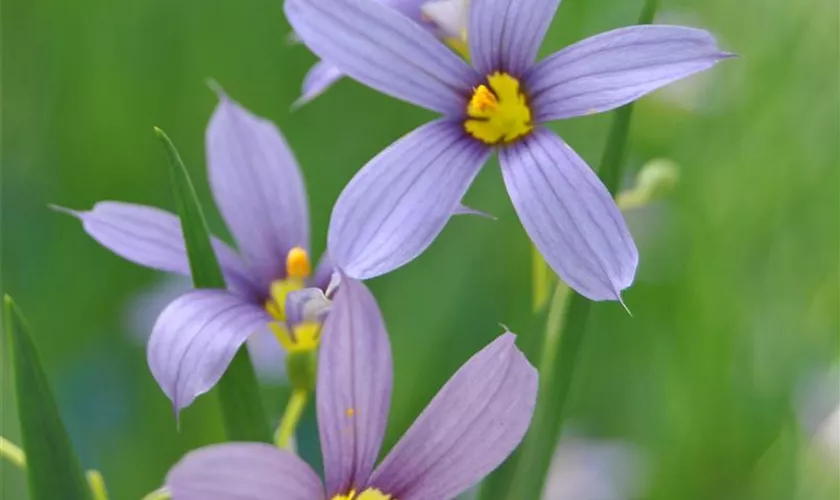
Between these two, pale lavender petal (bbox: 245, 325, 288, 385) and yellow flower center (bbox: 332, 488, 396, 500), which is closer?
yellow flower center (bbox: 332, 488, 396, 500)

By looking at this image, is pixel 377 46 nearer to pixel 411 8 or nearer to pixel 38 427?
pixel 411 8

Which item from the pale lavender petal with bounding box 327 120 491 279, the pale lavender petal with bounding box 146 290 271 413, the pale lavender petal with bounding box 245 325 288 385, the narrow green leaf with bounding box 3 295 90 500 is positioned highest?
the pale lavender petal with bounding box 327 120 491 279

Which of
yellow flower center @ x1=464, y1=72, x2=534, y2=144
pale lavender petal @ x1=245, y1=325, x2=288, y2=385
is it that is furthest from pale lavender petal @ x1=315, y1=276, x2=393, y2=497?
pale lavender petal @ x1=245, y1=325, x2=288, y2=385

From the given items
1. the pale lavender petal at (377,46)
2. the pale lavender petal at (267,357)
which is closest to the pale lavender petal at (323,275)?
the pale lavender petal at (377,46)

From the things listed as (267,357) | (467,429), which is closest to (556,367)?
(467,429)

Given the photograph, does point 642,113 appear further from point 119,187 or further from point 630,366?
point 119,187

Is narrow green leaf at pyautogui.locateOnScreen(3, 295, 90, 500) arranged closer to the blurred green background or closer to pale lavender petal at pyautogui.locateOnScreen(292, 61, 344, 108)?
pale lavender petal at pyautogui.locateOnScreen(292, 61, 344, 108)

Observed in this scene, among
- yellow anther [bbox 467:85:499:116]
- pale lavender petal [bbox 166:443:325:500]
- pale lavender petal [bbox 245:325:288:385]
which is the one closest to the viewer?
pale lavender petal [bbox 166:443:325:500]

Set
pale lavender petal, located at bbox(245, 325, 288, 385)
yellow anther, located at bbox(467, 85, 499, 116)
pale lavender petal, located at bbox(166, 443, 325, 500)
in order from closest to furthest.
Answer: pale lavender petal, located at bbox(166, 443, 325, 500) < yellow anther, located at bbox(467, 85, 499, 116) < pale lavender petal, located at bbox(245, 325, 288, 385)

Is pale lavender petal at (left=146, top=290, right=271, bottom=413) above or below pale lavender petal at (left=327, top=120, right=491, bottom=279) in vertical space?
below
